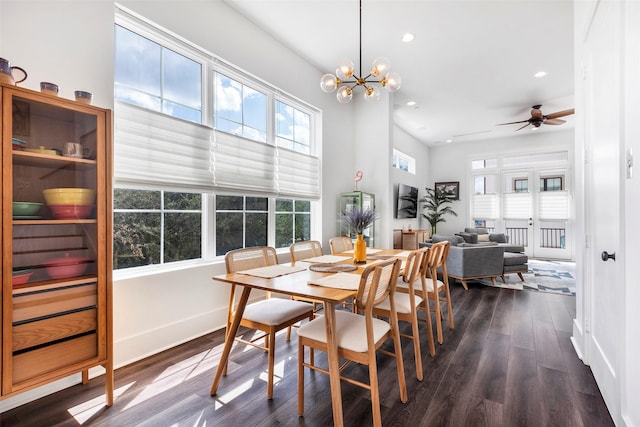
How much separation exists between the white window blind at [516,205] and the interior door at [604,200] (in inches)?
251

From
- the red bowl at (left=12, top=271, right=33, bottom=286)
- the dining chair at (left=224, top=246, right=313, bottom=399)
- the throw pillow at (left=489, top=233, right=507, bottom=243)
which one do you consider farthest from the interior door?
the throw pillow at (left=489, top=233, right=507, bottom=243)

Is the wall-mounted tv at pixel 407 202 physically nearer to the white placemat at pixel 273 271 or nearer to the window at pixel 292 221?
A: the window at pixel 292 221

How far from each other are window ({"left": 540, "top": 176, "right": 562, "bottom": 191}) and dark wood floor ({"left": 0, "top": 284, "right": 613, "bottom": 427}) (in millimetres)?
6312

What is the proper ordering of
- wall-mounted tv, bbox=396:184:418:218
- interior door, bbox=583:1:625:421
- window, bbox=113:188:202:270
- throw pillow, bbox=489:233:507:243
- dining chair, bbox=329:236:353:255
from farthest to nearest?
wall-mounted tv, bbox=396:184:418:218, throw pillow, bbox=489:233:507:243, dining chair, bbox=329:236:353:255, window, bbox=113:188:202:270, interior door, bbox=583:1:625:421

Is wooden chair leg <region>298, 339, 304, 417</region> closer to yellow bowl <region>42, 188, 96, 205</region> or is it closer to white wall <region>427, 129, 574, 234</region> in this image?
yellow bowl <region>42, 188, 96, 205</region>

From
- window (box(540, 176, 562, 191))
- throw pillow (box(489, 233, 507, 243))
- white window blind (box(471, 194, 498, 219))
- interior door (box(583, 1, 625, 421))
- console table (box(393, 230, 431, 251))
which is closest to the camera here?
interior door (box(583, 1, 625, 421))

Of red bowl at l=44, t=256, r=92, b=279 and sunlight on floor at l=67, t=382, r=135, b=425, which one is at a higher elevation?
red bowl at l=44, t=256, r=92, b=279

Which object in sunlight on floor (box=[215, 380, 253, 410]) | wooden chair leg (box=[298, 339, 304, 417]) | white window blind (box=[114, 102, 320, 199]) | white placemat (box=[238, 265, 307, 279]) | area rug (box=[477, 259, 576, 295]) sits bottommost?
area rug (box=[477, 259, 576, 295])

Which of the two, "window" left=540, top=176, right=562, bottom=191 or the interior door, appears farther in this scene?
"window" left=540, top=176, right=562, bottom=191

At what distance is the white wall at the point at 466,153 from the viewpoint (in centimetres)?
746

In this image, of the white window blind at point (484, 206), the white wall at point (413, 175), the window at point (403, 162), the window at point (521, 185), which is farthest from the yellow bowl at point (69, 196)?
the window at point (521, 185)

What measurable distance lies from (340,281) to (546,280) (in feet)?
16.7

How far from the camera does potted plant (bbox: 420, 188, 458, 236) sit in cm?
829

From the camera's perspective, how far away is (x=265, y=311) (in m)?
2.04
